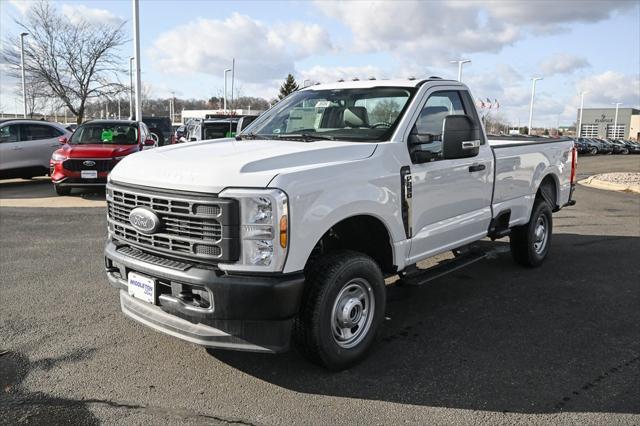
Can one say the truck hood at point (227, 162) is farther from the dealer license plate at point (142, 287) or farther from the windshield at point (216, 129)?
the windshield at point (216, 129)

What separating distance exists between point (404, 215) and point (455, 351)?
1.12 metres

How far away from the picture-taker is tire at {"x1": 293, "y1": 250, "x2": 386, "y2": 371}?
366cm

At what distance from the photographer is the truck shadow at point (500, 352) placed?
365cm

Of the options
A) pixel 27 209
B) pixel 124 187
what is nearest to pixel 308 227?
pixel 124 187

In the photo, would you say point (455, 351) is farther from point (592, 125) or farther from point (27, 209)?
point (592, 125)

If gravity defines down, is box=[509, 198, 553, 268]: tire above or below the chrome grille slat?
below

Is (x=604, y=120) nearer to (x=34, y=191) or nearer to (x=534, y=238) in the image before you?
(x=34, y=191)

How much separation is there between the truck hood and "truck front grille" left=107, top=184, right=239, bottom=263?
8 cm

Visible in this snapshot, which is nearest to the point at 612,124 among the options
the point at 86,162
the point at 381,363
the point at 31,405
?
the point at 86,162

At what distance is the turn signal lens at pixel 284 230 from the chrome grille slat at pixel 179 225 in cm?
36

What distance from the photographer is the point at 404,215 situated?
14.3ft

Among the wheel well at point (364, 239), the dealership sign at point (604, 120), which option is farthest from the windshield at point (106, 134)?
the dealership sign at point (604, 120)

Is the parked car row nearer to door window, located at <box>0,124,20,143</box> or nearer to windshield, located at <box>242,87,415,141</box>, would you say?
door window, located at <box>0,124,20,143</box>

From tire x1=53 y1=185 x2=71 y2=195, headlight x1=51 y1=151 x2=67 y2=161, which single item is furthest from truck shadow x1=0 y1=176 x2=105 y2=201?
headlight x1=51 y1=151 x2=67 y2=161
